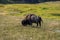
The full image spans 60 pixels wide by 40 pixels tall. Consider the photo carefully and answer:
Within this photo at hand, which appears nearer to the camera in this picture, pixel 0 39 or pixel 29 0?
pixel 0 39

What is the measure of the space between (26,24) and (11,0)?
55.1 meters

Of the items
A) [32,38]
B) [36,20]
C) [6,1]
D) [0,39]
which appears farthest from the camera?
[6,1]

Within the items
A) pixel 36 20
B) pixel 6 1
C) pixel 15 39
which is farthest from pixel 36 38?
pixel 6 1

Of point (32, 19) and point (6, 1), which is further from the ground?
point (32, 19)

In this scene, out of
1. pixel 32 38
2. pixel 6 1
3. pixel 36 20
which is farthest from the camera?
pixel 6 1

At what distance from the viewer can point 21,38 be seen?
549 inches

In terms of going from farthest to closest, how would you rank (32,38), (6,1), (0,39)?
(6,1) → (32,38) → (0,39)

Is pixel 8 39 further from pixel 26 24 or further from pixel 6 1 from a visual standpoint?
pixel 6 1

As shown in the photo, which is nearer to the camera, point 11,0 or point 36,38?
point 36,38

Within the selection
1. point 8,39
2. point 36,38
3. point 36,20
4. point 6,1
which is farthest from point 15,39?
point 6,1

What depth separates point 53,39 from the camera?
13.9 meters

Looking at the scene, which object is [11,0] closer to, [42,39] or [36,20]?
[36,20]

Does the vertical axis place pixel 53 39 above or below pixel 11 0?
above

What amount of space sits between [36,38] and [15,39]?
1.27 metres
